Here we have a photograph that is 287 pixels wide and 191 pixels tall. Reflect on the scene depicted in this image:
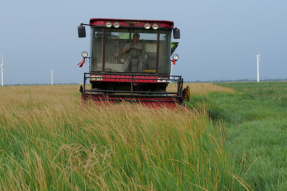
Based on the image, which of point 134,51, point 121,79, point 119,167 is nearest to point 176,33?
point 134,51

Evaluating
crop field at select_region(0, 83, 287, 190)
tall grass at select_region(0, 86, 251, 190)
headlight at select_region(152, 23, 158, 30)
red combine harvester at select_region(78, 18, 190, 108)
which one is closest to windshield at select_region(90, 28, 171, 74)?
red combine harvester at select_region(78, 18, 190, 108)

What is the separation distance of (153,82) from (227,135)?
330cm

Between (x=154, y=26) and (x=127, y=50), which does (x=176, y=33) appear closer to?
(x=154, y=26)

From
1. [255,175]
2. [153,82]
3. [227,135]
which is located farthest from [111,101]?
[255,175]

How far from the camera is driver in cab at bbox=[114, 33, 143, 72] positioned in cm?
793

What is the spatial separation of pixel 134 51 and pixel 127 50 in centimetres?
22

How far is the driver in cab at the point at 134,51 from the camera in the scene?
7934 mm

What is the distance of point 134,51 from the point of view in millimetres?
7961

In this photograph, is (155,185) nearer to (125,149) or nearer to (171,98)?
(125,149)

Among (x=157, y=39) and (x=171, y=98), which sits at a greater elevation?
(x=157, y=39)

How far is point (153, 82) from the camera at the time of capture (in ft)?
25.7

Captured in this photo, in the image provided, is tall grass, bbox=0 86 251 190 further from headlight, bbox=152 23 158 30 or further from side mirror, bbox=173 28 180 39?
side mirror, bbox=173 28 180 39

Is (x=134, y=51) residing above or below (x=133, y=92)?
above

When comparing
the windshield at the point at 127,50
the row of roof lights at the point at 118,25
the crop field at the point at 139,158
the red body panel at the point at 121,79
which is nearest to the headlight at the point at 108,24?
the row of roof lights at the point at 118,25
